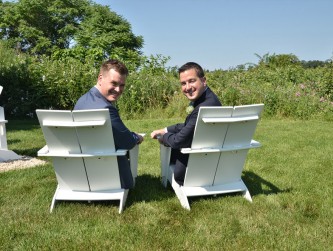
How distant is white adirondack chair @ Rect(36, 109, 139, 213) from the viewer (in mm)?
3180

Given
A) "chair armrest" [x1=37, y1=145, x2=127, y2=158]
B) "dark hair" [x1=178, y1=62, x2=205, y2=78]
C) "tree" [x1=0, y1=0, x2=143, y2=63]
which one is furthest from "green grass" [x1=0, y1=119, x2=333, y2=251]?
"tree" [x1=0, y1=0, x2=143, y2=63]

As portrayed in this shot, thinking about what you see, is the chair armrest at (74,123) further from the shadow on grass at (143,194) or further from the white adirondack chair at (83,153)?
the shadow on grass at (143,194)

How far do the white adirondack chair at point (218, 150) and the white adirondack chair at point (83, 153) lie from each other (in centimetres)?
71

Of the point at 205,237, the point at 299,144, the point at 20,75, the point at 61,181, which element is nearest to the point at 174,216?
the point at 205,237

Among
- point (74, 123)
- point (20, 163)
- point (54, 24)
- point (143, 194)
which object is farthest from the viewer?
point (54, 24)

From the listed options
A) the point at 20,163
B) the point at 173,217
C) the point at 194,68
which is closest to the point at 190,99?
the point at 194,68

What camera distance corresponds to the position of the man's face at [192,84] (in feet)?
12.0

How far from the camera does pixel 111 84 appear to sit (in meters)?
3.54

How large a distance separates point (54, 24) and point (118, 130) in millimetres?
41024

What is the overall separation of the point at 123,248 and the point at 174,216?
2.66ft

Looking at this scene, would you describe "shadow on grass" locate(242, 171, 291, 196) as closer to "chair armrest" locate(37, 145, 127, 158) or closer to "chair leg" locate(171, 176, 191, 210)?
"chair leg" locate(171, 176, 191, 210)

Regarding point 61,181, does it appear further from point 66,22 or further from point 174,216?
point 66,22

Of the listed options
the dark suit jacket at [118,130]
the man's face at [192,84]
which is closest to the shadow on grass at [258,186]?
the man's face at [192,84]

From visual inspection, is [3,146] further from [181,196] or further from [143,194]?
[181,196]
